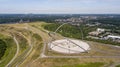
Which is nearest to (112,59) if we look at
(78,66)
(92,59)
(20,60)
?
(92,59)

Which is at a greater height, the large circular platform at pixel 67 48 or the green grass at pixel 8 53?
the large circular platform at pixel 67 48

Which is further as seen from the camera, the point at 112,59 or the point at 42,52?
the point at 42,52

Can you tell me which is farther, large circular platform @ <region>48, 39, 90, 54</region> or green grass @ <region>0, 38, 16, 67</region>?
large circular platform @ <region>48, 39, 90, 54</region>

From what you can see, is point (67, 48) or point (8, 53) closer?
point (67, 48)

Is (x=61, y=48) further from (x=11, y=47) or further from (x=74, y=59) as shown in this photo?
(x=11, y=47)

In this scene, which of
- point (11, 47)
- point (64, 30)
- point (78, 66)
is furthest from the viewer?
point (64, 30)

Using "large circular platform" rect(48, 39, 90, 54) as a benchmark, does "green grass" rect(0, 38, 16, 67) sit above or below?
below

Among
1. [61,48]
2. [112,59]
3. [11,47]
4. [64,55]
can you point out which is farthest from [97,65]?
[11,47]

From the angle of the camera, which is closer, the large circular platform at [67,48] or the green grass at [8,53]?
the green grass at [8,53]

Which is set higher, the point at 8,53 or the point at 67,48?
the point at 67,48

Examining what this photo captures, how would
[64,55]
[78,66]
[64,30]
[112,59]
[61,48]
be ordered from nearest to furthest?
[78,66] → [112,59] → [64,55] → [61,48] → [64,30]
